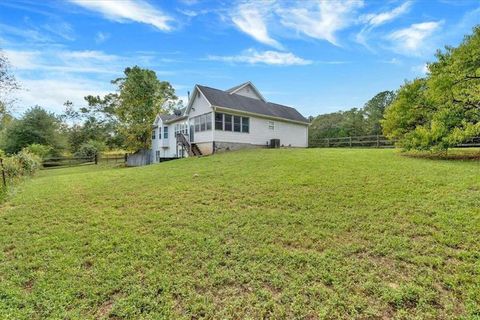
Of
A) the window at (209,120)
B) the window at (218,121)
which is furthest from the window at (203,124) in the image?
the window at (218,121)

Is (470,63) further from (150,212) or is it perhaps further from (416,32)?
(150,212)

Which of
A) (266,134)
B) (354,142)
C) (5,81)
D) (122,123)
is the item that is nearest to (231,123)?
(266,134)

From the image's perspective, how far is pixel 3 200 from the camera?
7.56 meters

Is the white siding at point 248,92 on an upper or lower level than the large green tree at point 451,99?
upper

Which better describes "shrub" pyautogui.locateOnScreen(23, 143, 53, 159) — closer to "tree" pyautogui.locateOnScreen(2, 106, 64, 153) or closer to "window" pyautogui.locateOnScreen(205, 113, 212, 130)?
"tree" pyautogui.locateOnScreen(2, 106, 64, 153)

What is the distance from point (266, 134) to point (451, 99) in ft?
40.7

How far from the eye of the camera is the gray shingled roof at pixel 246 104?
18450 millimetres

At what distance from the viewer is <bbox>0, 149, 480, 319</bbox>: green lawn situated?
2959mm

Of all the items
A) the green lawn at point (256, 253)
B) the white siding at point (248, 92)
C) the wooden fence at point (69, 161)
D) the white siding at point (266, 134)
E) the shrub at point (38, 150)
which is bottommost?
the green lawn at point (256, 253)

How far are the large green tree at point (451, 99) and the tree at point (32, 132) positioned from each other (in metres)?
35.4

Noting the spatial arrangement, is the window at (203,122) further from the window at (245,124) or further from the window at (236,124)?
the window at (245,124)

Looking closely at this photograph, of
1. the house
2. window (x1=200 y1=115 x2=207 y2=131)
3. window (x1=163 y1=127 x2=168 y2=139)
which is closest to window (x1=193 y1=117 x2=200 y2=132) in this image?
the house

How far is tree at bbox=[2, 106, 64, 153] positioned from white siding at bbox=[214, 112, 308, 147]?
2373 centimetres

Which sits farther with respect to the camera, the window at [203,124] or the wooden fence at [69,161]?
the wooden fence at [69,161]
